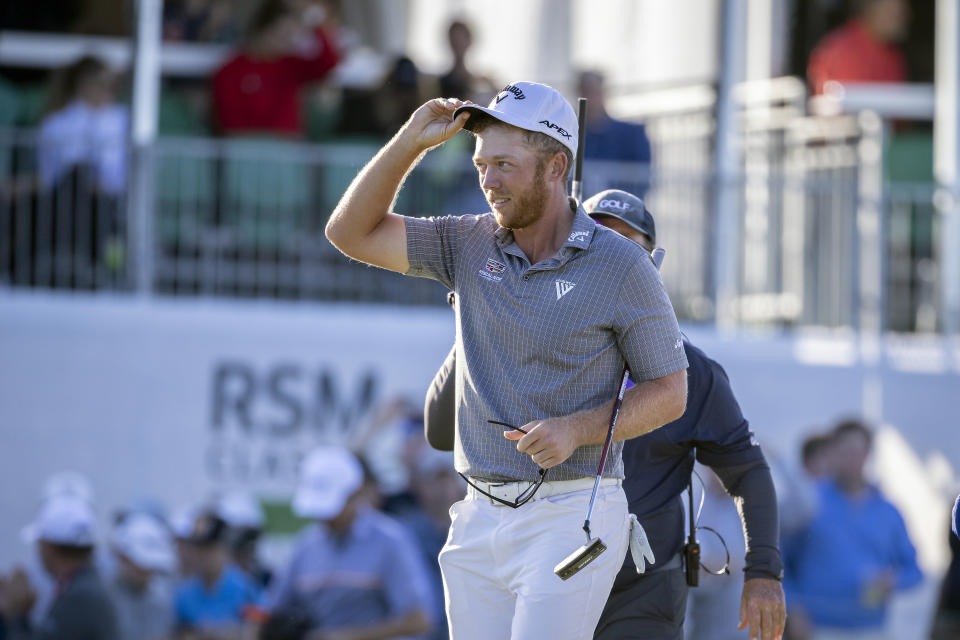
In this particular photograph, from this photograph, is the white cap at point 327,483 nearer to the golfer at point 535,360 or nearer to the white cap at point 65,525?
the white cap at point 65,525

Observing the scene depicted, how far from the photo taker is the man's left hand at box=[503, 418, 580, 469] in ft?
13.2

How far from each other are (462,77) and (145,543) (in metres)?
4.19

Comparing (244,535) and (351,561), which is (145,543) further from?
(351,561)

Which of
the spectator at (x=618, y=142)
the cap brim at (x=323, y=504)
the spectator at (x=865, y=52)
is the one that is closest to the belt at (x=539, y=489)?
the cap brim at (x=323, y=504)

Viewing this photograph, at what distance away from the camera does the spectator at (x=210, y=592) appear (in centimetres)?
959

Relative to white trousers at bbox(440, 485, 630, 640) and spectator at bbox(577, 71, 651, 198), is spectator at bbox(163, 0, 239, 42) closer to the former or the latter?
spectator at bbox(577, 71, 651, 198)

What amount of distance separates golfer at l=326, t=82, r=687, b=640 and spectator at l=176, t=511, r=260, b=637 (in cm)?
542

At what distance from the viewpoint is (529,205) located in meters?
4.33

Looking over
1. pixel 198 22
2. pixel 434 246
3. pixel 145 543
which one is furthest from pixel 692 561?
pixel 198 22

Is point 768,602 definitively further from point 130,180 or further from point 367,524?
point 130,180

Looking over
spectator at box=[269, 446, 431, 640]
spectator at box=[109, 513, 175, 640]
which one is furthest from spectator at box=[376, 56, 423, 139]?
spectator at box=[269, 446, 431, 640]

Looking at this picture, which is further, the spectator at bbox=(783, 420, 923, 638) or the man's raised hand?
the spectator at bbox=(783, 420, 923, 638)

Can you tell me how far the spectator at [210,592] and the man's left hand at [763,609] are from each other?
17.0ft

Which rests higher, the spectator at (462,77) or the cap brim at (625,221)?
the spectator at (462,77)
